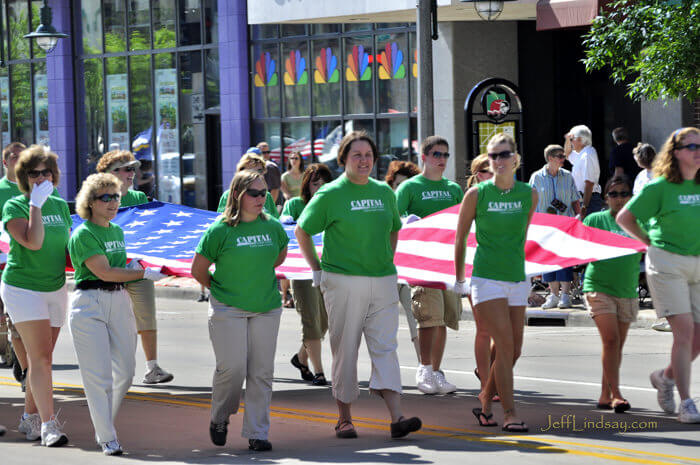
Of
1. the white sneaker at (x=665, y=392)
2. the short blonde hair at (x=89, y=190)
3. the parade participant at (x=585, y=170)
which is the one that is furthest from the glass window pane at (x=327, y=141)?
the short blonde hair at (x=89, y=190)

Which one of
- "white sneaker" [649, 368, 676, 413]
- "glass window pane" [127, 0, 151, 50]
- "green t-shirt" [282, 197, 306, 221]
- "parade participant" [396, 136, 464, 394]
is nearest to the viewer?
"white sneaker" [649, 368, 676, 413]

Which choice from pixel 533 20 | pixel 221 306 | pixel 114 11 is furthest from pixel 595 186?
pixel 114 11

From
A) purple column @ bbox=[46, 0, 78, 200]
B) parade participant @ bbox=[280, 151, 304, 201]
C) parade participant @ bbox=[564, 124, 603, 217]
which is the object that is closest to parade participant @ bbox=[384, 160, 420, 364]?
parade participant @ bbox=[564, 124, 603, 217]

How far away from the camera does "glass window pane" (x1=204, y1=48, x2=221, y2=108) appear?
1172 inches

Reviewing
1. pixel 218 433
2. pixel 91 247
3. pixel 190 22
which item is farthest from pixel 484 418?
pixel 190 22

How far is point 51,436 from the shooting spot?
9.09 m

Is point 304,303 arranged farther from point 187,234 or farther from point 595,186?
point 595,186

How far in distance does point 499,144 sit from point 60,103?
26850mm

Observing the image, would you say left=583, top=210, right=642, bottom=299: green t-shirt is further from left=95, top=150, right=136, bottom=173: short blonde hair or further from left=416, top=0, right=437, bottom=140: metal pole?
left=416, top=0, right=437, bottom=140: metal pole

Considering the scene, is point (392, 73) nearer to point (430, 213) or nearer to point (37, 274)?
point (430, 213)

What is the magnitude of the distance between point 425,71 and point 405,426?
10395mm

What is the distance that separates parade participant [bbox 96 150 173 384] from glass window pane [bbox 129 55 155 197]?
64.7 feet

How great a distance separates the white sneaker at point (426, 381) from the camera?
11.1 m

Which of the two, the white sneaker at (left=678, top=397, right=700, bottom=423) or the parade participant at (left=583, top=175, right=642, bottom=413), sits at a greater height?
the parade participant at (left=583, top=175, right=642, bottom=413)
